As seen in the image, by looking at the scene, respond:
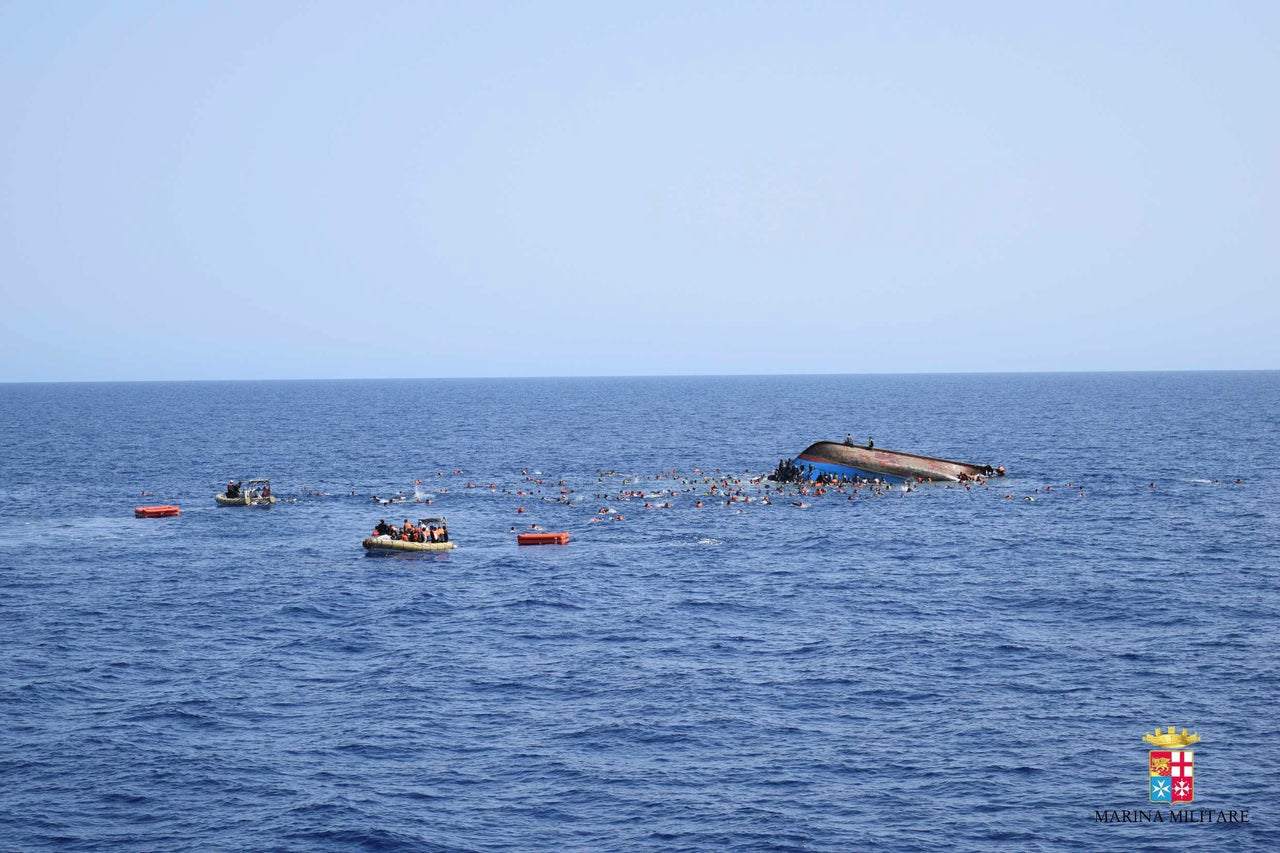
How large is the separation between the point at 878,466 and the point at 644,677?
73.2 meters

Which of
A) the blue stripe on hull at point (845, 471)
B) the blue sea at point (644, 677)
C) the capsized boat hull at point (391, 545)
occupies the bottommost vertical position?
the blue sea at point (644, 677)

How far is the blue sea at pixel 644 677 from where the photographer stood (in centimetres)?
3734

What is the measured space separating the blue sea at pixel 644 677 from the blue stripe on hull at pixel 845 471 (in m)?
14.4

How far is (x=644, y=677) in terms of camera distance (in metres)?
51.8

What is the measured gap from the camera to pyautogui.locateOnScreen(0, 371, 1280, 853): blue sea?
37344mm

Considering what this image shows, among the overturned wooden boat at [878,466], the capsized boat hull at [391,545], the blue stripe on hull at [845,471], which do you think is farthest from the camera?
the overturned wooden boat at [878,466]

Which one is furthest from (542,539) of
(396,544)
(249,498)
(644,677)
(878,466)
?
(878,466)

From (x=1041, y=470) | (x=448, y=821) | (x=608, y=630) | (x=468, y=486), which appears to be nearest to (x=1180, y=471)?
(x=1041, y=470)

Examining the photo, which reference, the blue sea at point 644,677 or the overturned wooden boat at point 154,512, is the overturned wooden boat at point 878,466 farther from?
the overturned wooden boat at point 154,512

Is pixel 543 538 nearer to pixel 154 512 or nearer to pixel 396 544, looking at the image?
pixel 396 544

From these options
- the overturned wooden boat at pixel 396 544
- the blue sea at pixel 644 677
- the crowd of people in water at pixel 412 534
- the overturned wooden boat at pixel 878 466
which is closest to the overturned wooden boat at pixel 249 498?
the blue sea at pixel 644 677

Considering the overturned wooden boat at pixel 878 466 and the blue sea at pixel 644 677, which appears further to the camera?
the overturned wooden boat at pixel 878 466

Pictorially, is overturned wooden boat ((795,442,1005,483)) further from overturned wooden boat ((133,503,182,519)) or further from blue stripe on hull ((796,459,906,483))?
overturned wooden boat ((133,503,182,519))

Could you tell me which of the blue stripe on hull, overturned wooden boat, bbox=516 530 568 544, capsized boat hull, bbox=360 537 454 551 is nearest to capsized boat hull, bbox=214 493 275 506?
capsized boat hull, bbox=360 537 454 551
